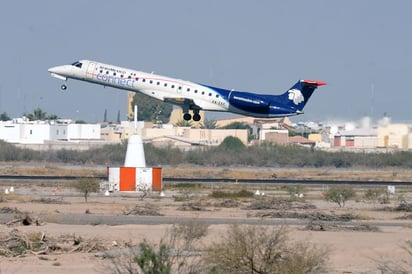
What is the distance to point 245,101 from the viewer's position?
70062 millimetres

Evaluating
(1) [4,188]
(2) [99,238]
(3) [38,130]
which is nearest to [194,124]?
(3) [38,130]

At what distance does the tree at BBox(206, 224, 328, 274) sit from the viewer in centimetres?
2452

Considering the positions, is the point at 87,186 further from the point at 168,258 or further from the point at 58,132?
the point at 58,132

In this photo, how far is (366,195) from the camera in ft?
202

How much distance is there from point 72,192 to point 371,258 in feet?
113

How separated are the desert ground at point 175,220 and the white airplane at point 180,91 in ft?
16.9

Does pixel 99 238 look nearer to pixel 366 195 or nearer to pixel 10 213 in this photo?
pixel 10 213

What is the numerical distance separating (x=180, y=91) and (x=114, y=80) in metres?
4.37

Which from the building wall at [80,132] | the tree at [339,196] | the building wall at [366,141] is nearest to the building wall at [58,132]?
the building wall at [80,132]

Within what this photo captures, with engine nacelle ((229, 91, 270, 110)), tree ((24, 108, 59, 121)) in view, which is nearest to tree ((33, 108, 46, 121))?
tree ((24, 108, 59, 121))

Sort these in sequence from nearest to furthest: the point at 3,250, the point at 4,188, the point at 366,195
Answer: the point at 3,250 < the point at 366,195 < the point at 4,188

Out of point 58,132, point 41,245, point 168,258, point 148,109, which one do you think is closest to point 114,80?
point 41,245

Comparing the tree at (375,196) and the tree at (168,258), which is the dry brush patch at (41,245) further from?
the tree at (375,196)

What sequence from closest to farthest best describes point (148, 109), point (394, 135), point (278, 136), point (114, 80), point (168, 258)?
point (168, 258), point (114, 80), point (394, 135), point (278, 136), point (148, 109)
